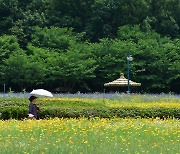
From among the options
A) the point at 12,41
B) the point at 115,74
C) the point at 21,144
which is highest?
the point at 12,41

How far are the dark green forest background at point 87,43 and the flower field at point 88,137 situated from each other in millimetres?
24641

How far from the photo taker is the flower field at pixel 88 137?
9562 millimetres

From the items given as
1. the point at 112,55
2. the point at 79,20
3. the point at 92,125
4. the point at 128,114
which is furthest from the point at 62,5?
Result: the point at 92,125

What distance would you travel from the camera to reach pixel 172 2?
42656 millimetres

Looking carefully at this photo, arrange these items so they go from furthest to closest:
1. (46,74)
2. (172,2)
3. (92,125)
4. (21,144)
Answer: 1. (172,2)
2. (46,74)
3. (92,125)
4. (21,144)

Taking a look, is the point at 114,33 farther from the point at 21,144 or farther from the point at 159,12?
the point at 21,144

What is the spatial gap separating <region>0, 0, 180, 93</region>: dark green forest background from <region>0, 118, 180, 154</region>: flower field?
80.8ft

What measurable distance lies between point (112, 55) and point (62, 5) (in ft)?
27.2

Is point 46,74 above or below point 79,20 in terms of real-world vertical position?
below

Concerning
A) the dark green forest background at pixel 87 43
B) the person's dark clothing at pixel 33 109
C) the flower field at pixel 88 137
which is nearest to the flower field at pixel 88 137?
the flower field at pixel 88 137

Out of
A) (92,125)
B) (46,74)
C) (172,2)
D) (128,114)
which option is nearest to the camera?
(92,125)

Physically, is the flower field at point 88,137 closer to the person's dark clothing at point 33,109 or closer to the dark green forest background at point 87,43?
the person's dark clothing at point 33,109

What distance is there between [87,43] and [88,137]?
31058 mm

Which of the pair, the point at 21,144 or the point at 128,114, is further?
the point at 128,114
